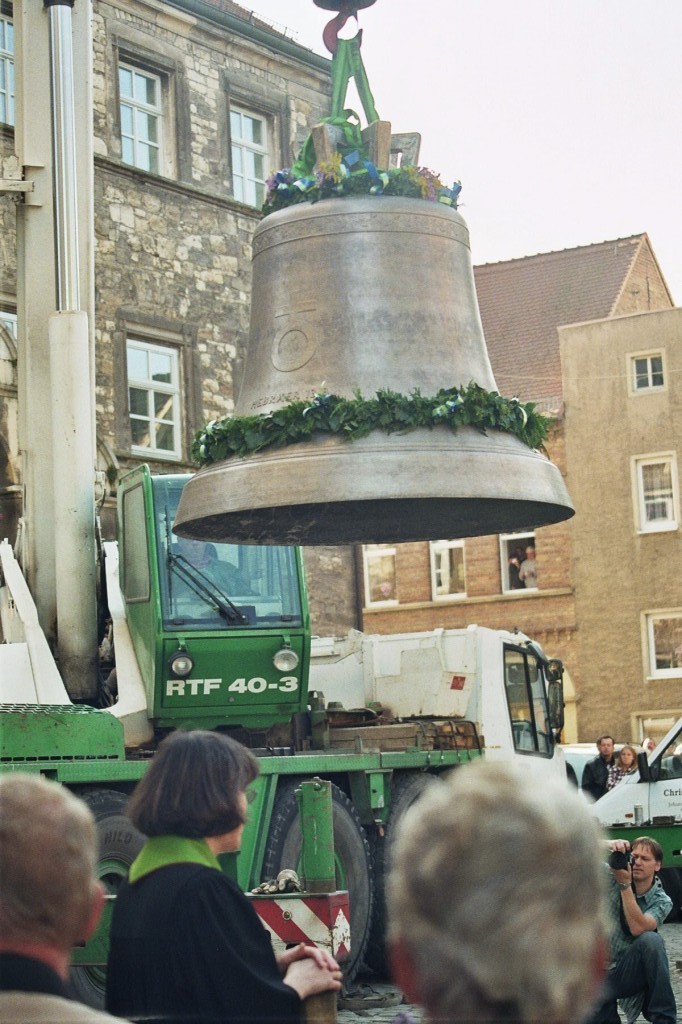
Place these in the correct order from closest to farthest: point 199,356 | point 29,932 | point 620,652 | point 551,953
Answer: point 551,953 < point 29,932 < point 199,356 < point 620,652

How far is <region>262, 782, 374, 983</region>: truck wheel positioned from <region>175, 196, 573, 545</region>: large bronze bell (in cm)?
512

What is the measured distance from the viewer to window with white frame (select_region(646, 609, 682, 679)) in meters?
36.5

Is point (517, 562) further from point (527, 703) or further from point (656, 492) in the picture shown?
point (527, 703)

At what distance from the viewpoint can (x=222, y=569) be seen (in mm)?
11547

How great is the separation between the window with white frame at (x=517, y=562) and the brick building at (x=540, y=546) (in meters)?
0.03

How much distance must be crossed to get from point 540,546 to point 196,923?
34.9 metres

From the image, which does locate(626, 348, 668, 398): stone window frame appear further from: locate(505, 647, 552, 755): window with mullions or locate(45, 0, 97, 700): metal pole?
locate(45, 0, 97, 700): metal pole

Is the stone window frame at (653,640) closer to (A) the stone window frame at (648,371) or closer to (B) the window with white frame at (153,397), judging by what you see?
(A) the stone window frame at (648,371)

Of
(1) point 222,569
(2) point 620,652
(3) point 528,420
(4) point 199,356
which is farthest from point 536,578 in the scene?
(3) point 528,420

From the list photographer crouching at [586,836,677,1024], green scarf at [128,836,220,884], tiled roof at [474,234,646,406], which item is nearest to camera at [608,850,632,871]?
photographer crouching at [586,836,677,1024]

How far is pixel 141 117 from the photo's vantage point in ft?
73.9

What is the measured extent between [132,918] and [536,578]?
34.8 metres

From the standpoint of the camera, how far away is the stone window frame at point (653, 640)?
36438 millimetres

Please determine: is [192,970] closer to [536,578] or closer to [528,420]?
[528,420]
